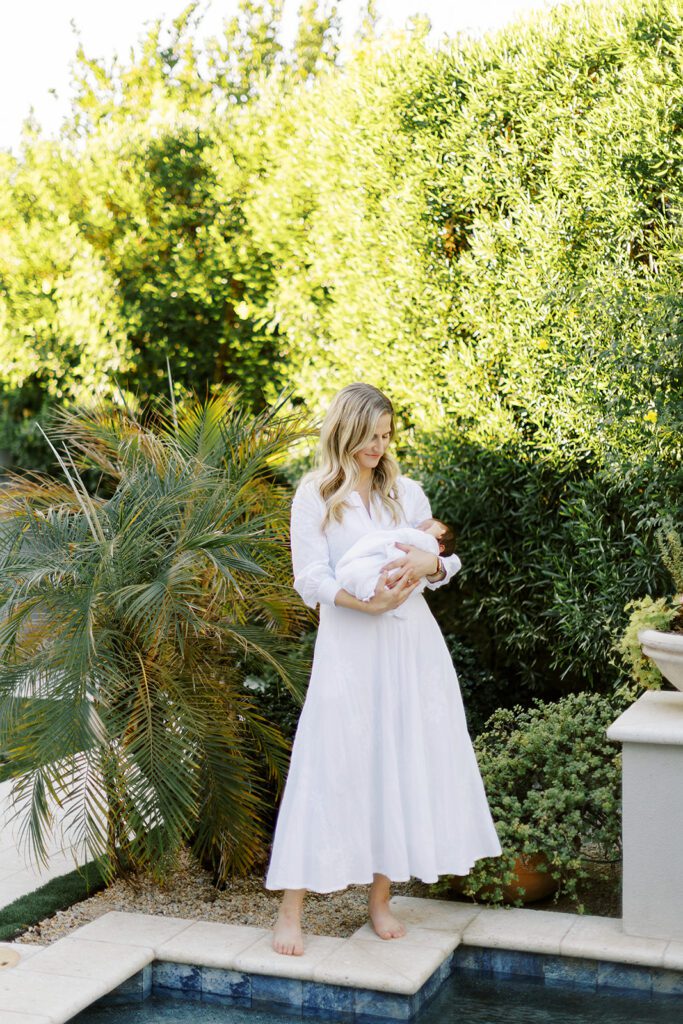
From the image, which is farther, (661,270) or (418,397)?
(418,397)

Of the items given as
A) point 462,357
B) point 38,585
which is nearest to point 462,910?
point 38,585

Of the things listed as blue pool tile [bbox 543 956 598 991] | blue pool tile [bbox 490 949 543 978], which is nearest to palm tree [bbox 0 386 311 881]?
blue pool tile [bbox 490 949 543 978]

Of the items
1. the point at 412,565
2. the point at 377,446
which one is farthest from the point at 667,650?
the point at 377,446

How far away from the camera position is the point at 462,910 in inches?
160

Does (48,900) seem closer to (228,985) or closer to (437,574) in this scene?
(228,985)

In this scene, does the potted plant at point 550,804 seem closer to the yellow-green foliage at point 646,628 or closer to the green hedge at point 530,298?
the yellow-green foliage at point 646,628

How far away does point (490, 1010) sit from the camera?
350 centimetres

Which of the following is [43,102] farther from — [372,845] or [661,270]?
[372,845]

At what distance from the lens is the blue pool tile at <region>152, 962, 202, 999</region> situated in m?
3.64

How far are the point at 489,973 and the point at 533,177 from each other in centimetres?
396

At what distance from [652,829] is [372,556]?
131 cm

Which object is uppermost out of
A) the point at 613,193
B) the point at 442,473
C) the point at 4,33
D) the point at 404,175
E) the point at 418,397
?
the point at 4,33

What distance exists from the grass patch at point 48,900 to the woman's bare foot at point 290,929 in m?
0.74

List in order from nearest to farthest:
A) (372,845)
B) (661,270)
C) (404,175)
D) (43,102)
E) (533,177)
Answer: (372,845)
(661,270)
(533,177)
(404,175)
(43,102)
